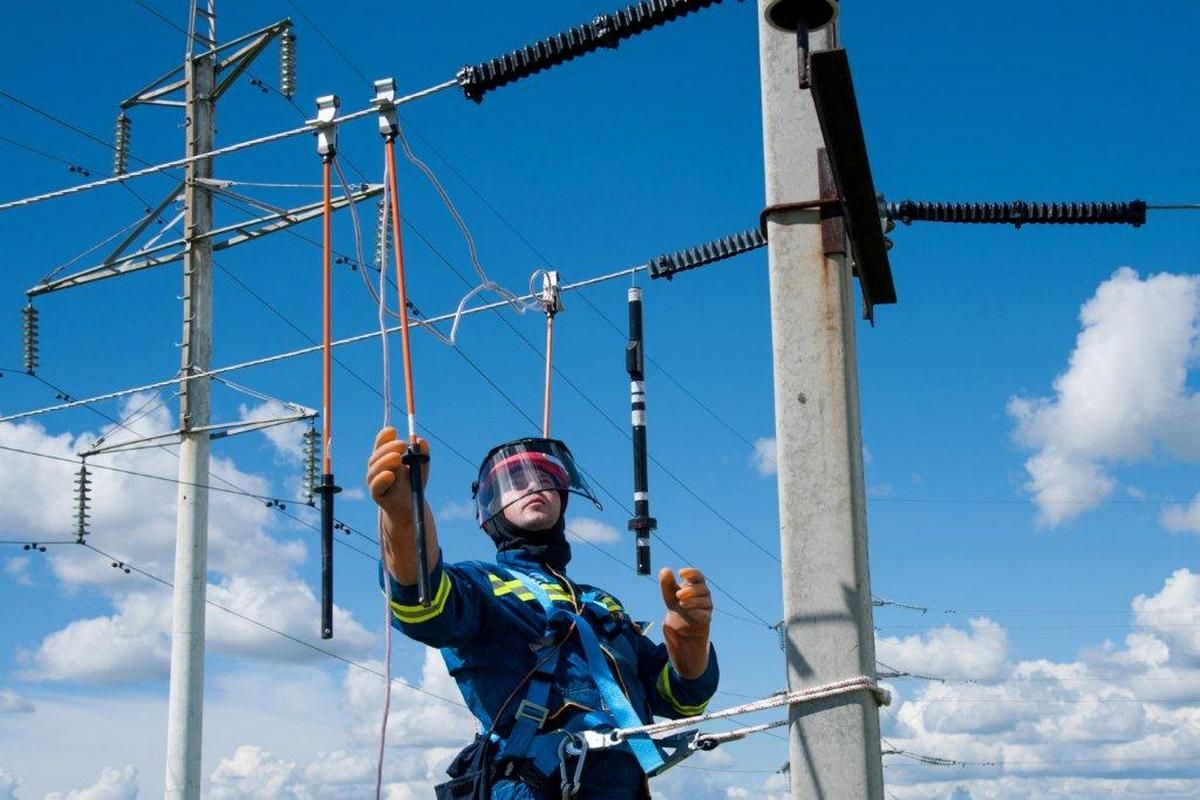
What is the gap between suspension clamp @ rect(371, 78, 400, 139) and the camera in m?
4.98

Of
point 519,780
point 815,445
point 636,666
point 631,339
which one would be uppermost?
point 631,339

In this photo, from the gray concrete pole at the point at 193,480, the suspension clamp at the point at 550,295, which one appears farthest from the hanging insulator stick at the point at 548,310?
the gray concrete pole at the point at 193,480

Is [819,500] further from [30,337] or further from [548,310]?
[30,337]

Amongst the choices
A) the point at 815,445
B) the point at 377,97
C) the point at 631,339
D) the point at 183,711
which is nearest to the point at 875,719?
the point at 815,445

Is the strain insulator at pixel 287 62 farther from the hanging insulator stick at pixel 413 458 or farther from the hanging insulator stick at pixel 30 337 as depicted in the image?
the hanging insulator stick at pixel 413 458

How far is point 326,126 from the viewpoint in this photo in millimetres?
5320

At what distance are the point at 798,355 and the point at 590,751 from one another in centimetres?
157

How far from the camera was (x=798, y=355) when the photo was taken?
413cm

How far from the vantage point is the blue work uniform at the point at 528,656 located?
4.72 m

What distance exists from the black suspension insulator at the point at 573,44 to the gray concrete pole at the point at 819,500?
777 millimetres

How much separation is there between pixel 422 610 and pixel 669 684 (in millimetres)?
1276

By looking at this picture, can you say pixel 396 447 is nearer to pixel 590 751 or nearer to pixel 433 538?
pixel 433 538

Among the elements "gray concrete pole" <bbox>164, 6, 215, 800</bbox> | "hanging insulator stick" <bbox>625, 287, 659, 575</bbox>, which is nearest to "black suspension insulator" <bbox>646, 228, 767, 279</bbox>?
"hanging insulator stick" <bbox>625, 287, 659, 575</bbox>

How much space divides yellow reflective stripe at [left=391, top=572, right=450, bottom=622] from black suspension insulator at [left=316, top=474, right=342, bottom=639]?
243mm
